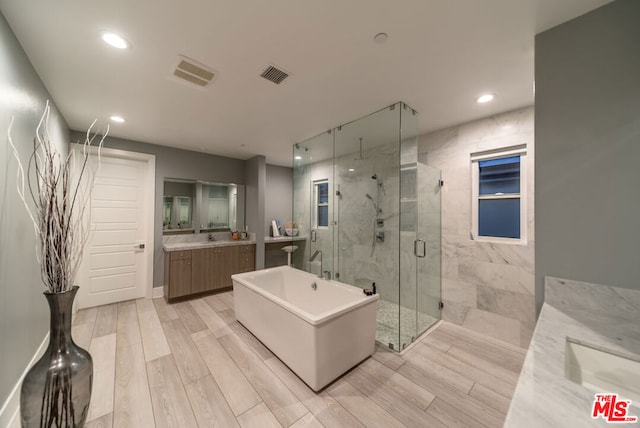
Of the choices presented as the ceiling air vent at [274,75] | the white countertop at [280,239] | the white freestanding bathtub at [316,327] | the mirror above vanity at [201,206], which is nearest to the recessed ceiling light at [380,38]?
the ceiling air vent at [274,75]

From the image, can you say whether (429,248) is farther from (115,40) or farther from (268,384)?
(115,40)

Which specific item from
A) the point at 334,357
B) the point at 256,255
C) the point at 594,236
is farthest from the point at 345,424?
the point at 256,255

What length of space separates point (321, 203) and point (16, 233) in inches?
124

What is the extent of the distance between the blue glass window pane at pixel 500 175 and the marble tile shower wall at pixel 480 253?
0.14 meters

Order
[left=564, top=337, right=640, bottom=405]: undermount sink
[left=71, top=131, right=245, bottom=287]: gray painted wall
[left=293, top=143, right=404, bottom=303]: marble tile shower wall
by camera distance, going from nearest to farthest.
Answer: [left=564, top=337, right=640, bottom=405]: undermount sink
[left=293, top=143, right=404, bottom=303]: marble tile shower wall
[left=71, top=131, right=245, bottom=287]: gray painted wall

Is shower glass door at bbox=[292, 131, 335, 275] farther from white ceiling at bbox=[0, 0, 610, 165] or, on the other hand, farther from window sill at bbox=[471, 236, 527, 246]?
window sill at bbox=[471, 236, 527, 246]

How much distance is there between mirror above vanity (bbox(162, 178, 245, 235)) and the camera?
12.9 feet

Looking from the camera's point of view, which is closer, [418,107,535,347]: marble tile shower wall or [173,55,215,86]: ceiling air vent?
[173,55,215,86]: ceiling air vent

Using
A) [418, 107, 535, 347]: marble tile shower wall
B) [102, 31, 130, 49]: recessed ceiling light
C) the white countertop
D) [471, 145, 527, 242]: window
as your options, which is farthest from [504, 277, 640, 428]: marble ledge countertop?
the white countertop

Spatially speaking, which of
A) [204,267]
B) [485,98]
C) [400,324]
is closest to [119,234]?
[204,267]

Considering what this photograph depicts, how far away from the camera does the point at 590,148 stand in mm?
1273

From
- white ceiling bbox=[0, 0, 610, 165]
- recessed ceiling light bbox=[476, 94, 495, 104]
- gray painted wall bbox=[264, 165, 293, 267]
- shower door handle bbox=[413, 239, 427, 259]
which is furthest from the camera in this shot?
gray painted wall bbox=[264, 165, 293, 267]

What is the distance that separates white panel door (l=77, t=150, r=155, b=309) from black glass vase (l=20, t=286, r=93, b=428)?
2698 mm

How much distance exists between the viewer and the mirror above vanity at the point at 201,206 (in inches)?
155
